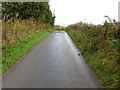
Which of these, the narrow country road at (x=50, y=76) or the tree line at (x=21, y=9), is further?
the tree line at (x=21, y=9)

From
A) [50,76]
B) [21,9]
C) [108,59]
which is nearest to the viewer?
[50,76]

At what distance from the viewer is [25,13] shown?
3062 cm

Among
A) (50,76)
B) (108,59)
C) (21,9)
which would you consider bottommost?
(50,76)

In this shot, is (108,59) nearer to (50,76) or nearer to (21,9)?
(50,76)

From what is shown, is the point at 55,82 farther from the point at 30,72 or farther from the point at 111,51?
the point at 111,51

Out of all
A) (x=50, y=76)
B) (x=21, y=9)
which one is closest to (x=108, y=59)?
(x=50, y=76)

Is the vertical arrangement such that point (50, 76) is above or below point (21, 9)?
below

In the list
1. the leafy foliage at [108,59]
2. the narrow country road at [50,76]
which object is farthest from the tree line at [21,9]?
the narrow country road at [50,76]

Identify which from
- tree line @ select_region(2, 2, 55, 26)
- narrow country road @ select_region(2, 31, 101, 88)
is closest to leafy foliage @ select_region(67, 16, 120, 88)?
narrow country road @ select_region(2, 31, 101, 88)

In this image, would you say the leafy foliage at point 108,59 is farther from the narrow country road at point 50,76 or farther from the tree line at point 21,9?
the tree line at point 21,9

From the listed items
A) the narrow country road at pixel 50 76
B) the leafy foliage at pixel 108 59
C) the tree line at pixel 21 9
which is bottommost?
the narrow country road at pixel 50 76

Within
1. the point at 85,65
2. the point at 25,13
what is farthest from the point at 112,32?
the point at 25,13

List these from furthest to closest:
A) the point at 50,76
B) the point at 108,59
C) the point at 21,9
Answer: the point at 21,9, the point at 108,59, the point at 50,76

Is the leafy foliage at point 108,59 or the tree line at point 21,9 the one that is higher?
the tree line at point 21,9
